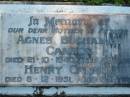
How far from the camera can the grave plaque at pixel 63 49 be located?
6730 mm

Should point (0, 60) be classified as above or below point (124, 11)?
below

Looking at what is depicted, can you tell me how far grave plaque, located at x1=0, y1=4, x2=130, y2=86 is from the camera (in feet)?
22.1

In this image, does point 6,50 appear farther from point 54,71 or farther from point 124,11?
point 124,11

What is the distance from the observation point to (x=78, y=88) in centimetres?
682

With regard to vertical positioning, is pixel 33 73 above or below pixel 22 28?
below

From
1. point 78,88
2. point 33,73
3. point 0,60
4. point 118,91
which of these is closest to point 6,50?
point 0,60

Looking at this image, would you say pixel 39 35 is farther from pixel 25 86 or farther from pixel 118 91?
pixel 118 91

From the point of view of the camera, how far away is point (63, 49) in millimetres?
6805

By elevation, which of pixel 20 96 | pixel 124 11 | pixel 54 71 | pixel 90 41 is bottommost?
pixel 20 96

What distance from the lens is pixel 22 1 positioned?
22.6 feet

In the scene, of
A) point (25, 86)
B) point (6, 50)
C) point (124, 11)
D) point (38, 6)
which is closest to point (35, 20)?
point (38, 6)

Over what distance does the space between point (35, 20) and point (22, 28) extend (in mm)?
266

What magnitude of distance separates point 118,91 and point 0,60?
213 cm

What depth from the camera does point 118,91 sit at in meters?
6.87
